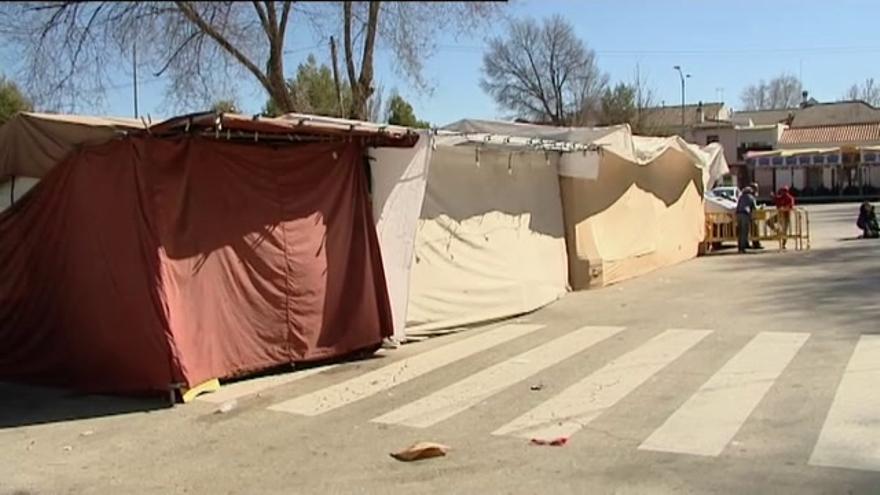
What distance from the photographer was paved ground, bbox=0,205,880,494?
17.8 ft

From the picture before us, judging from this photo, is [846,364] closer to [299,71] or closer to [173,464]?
[173,464]

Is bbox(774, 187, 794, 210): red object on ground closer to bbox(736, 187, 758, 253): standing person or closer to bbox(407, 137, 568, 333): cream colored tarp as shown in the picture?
bbox(736, 187, 758, 253): standing person

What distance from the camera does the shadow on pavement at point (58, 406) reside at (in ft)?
24.2

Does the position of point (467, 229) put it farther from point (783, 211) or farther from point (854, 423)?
point (783, 211)

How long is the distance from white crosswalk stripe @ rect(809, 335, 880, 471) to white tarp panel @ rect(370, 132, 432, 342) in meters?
4.82

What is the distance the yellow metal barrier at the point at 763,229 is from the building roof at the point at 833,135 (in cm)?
4552

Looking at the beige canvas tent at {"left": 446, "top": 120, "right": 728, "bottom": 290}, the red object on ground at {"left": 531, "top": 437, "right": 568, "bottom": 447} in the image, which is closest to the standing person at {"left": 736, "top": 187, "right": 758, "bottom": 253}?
the beige canvas tent at {"left": 446, "top": 120, "right": 728, "bottom": 290}

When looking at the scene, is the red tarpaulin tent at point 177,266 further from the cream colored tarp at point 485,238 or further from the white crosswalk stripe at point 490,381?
the white crosswalk stripe at point 490,381

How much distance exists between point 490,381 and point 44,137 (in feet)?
16.1

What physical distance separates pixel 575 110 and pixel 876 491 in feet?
187

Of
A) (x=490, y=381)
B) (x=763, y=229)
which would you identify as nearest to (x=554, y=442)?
(x=490, y=381)

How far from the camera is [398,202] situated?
1009 centimetres

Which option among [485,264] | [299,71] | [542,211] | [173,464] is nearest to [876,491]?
[173,464]

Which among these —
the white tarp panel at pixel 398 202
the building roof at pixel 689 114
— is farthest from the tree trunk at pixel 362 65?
the building roof at pixel 689 114
